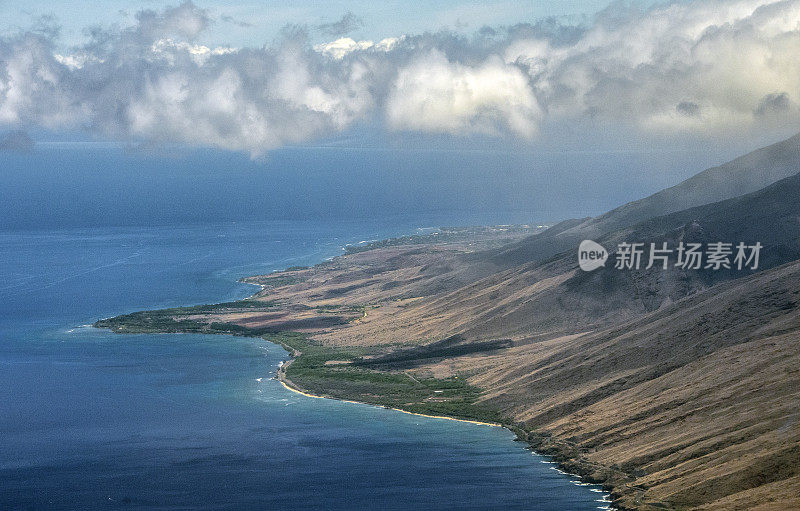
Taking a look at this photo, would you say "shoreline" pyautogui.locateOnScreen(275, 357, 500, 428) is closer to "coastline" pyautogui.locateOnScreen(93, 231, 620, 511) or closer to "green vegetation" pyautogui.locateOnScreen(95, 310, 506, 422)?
"coastline" pyautogui.locateOnScreen(93, 231, 620, 511)

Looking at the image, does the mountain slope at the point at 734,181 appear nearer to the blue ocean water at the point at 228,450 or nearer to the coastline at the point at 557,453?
the blue ocean water at the point at 228,450

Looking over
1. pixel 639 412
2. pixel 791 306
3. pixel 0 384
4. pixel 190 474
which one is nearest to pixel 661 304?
pixel 791 306

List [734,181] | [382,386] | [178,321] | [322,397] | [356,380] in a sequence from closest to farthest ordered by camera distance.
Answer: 1. [322,397]
2. [382,386]
3. [356,380]
4. [178,321]
5. [734,181]

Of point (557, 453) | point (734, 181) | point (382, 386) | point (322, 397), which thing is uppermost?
point (734, 181)

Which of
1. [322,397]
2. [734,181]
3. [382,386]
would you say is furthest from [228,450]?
[734,181]

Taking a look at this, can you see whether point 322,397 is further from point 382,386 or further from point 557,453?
point 557,453

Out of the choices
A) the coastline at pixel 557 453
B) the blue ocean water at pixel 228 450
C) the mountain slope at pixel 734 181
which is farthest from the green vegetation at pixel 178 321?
the mountain slope at pixel 734 181

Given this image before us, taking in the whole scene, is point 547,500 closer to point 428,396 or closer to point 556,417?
point 556,417

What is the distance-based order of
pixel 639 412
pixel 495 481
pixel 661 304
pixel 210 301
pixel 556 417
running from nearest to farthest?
pixel 495 481 → pixel 639 412 → pixel 556 417 → pixel 661 304 → pixel 210 301

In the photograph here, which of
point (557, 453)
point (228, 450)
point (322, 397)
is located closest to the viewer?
point (557, 453)

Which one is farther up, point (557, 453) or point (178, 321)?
point (178, 321)

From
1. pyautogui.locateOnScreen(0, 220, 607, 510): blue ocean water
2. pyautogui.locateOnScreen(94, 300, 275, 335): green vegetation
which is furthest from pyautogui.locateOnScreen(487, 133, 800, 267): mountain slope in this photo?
pyautogui.locateOnScreen(0, 220, 607, 510): blue ocean water
